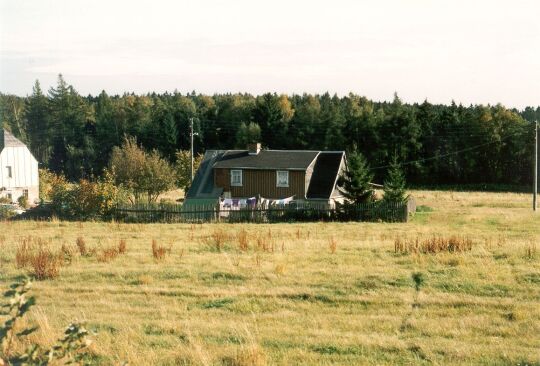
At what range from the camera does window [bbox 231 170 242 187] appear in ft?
140

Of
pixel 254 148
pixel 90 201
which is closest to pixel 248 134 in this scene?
pixel 254 148

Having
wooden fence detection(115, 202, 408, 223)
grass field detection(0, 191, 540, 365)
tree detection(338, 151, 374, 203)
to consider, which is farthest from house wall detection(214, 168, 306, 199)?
grass field detection(0, 191, 540, 365)

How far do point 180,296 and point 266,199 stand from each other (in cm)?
2863

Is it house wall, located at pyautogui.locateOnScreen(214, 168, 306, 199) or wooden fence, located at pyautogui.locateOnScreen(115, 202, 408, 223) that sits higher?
house wall, located at pyautogui.locateOnScreen(214, 168, 306, 199)

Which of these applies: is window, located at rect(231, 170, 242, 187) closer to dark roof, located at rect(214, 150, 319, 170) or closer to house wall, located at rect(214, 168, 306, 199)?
house wall, located at rect(214, 168, 306, 199)

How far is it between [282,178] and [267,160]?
2173 mm

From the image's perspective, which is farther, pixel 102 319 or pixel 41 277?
pixel 41 277

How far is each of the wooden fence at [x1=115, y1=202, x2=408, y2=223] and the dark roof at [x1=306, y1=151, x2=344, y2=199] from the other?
6.91 metres

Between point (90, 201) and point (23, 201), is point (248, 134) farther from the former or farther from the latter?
point (90, 201)

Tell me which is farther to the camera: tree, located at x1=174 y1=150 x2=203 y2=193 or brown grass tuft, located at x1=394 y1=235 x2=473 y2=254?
tree, located at x1=174 y1=150 x2=203 y2=193

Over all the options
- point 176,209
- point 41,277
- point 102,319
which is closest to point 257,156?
point 176,209

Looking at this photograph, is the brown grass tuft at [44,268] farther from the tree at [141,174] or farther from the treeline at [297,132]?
the treeline at [297,132]

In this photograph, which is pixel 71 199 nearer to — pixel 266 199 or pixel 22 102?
pixel 266 199

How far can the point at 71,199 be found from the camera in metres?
34.8
